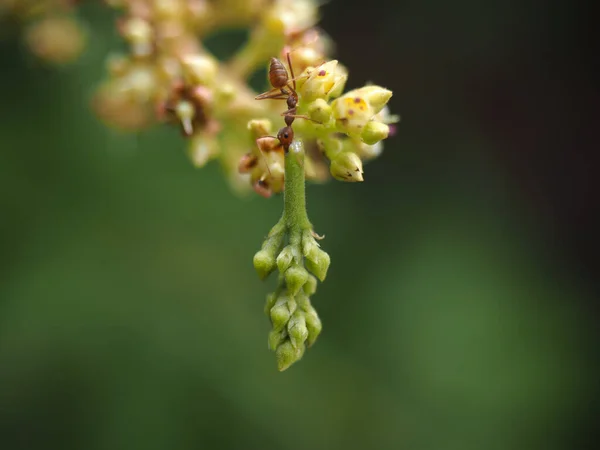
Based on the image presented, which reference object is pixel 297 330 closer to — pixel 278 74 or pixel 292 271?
pixel 292 271

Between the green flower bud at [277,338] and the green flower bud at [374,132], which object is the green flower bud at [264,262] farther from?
the green flower bud at [374,132]

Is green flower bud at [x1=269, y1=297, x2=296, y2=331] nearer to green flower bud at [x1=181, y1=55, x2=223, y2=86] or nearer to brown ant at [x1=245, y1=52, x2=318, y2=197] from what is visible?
brown ant at [x1=245, y1=52, x2=318, y2=197]

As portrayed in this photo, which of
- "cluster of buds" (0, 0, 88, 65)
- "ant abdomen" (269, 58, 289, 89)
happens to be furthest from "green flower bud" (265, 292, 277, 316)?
"cluster of buds" (0, 0, 88, 65)

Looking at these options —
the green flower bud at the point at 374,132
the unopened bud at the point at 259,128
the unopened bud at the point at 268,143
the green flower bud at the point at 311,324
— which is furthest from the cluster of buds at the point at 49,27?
the green flower bud at the point at 311,324

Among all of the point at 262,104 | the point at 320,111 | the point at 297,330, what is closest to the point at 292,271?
the point at 297,330

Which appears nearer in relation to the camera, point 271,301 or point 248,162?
point 271,301
